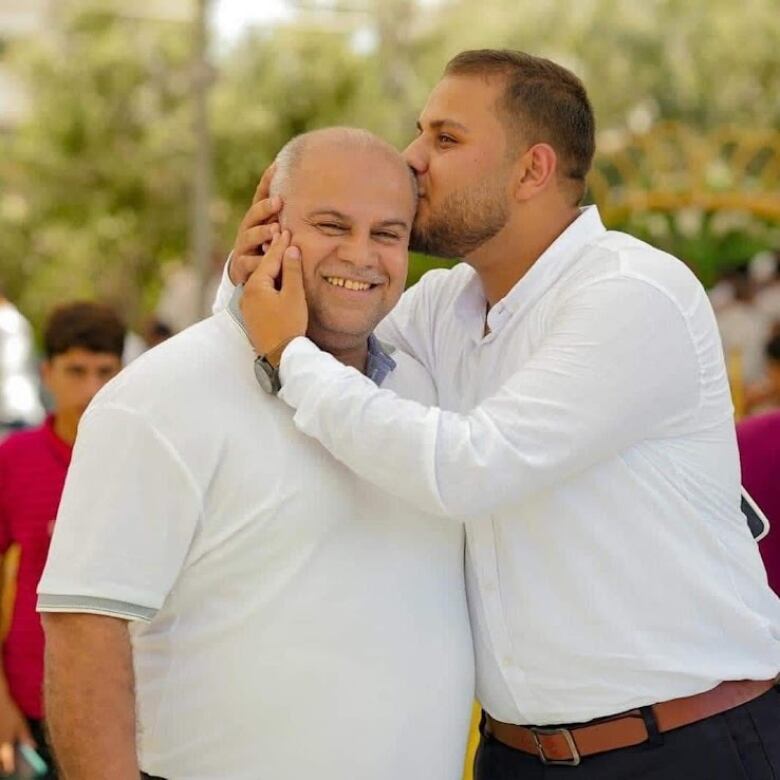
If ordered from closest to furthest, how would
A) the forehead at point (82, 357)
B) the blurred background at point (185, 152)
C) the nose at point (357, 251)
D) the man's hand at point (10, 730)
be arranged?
the nose at point (357, 251), the man's hand at point (10, 730), the forehead at point (82, 357), the blurred background at point (185, 152)

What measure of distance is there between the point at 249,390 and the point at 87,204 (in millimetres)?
19083

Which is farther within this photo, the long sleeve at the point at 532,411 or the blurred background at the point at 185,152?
the blurred background at the point at 185,152

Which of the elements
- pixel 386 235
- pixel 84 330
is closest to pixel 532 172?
pixel 386 235

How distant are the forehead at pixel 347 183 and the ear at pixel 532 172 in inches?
13.3

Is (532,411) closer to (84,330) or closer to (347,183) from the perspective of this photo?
(347,183)

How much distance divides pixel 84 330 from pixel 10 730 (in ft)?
4.34

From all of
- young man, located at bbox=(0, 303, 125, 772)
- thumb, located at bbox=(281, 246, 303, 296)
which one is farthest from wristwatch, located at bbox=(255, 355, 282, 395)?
young man, located at bbox=(0, 303, 125, 772)

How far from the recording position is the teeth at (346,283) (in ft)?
10.5

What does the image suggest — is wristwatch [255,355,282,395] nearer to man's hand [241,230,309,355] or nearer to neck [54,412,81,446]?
man's hand [241,230,309,355]

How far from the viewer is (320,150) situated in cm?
323

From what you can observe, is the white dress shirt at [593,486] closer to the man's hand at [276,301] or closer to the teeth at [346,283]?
the man's hand at [276,301]

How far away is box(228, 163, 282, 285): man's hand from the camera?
3.26 metres

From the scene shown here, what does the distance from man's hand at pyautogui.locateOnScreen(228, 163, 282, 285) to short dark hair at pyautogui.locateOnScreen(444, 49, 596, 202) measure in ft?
1.70

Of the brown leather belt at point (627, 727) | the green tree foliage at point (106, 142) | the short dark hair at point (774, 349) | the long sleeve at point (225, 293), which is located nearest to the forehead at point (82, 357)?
the long sleeve at point (225, 293)
